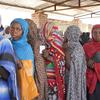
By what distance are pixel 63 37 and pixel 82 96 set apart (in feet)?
2.57

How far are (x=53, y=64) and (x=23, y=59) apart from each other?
1.83ft

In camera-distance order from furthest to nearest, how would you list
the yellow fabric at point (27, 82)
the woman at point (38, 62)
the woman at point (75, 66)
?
the woman at point (75, 66) < the woman at point (38, 62) < the yellow fabric at point (27, 82)

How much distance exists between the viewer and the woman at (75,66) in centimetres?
324

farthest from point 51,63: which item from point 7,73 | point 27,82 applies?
→ point 7,73

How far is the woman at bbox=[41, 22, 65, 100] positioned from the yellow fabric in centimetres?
41

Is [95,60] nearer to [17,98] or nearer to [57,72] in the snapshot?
[57,72]

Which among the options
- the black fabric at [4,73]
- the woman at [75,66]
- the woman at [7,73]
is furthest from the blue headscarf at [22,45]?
the woman at [75,66]

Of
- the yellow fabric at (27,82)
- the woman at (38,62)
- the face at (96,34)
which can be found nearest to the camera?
the yellow fabric at (27,82)

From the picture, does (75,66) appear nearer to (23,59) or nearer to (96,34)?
(96,34)

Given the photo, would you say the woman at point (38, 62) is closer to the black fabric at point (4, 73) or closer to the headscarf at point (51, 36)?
the headscarf at point (51, 36)

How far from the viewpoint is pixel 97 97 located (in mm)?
3365

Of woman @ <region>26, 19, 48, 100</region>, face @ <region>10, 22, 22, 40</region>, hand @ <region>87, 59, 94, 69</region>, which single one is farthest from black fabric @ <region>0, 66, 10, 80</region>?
hand @ <region>87, 59, 94, 69</region>

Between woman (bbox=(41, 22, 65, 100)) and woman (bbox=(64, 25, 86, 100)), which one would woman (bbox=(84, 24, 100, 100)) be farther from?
woman (bbox=(41, 22, 65, 100))

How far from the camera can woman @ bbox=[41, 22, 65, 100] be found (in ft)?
10.3
